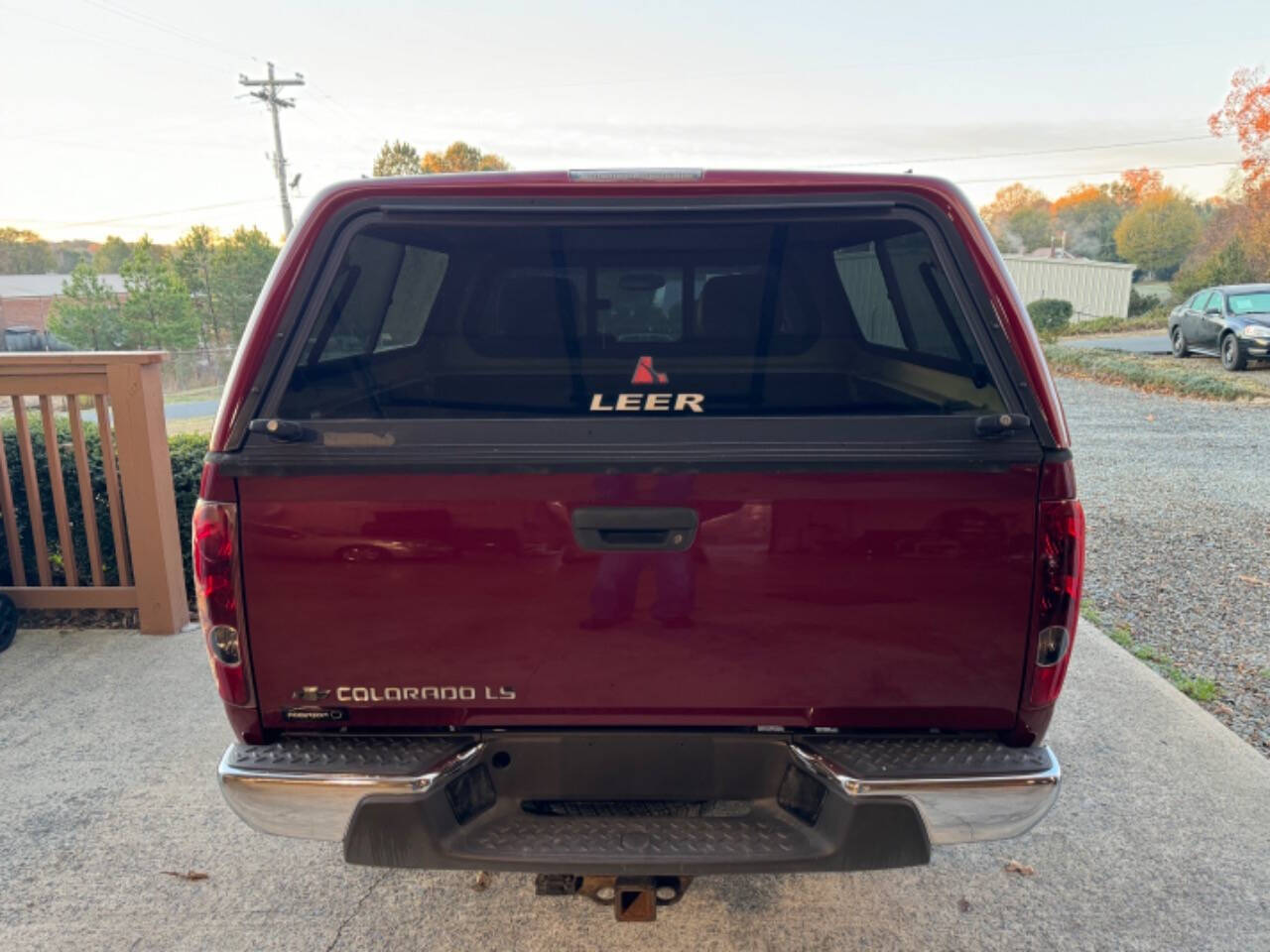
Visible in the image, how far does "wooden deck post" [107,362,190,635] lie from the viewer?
4371mm

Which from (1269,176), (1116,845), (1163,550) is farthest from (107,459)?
(1269,176)

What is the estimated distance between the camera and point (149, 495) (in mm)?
4504

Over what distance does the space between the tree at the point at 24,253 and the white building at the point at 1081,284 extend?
Result: 77451 mm

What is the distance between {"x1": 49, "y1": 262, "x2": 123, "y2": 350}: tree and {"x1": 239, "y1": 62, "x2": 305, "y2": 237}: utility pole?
30.1 feet

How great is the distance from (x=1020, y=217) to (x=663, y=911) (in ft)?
360

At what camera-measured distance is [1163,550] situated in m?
6.51

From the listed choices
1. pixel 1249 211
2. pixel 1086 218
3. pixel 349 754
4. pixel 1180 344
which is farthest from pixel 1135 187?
pixel 349 754

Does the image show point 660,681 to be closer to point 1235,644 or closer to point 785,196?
point 785,196

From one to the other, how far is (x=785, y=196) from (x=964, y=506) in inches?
33.0

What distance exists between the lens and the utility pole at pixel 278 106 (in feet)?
137

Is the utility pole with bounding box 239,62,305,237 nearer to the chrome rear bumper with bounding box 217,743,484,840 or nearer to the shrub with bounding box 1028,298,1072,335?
the shrub with bounding box 1028,298,1072,335

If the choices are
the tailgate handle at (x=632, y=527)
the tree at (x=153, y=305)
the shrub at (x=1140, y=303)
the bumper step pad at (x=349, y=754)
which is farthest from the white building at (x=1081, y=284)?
the bumper step pad at (x=349, y=754)

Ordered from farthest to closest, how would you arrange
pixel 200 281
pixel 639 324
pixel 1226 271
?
pixel 200 281 < pixel 1226 271 < pixel 639 324

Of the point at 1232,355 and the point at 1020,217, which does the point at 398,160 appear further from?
the point at 1020,217
